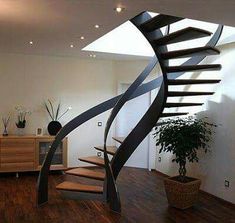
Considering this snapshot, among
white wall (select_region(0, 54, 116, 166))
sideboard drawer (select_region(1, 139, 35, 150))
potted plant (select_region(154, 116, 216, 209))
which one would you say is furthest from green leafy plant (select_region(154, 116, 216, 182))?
sideboard drawer (select_region(1, 139, 35, 150))

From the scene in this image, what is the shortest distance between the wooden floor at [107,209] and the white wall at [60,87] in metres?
1.71

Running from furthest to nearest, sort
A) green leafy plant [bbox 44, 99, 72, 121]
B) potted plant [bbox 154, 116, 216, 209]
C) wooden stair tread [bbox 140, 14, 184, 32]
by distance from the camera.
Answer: green leafy plant [bbox 44, 99, 72, 121] → potted plant [bbox 154, 116, 216, 209] → wooden stair tread [bbox 140, 14, 184, 32]

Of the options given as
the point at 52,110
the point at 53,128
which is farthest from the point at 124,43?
the point at 53,128

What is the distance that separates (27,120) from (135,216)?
3.66 m

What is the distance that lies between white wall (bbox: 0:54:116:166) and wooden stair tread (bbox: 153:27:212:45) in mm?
3644

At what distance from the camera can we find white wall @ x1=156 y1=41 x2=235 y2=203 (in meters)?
4.74

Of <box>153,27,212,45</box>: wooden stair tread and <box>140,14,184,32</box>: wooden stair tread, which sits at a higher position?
<box>140,14,184,32</box>: wooden stair tread

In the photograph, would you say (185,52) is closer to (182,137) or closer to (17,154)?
(182,137)

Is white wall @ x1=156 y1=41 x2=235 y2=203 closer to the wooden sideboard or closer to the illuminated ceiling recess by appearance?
the illuminated ceiling recess

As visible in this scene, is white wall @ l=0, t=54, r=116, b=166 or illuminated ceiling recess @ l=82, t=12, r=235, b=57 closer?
illuminated ceiling recess @ l=82, t=12, r=235, b=57

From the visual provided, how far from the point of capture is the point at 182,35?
341 centimetres

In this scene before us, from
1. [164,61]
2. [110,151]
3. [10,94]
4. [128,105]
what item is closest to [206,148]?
[110,151]

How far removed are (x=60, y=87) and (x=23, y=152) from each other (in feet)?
5.74

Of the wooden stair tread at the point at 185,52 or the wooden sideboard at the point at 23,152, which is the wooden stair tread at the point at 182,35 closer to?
the wooden stair tread at the point at 185,52
